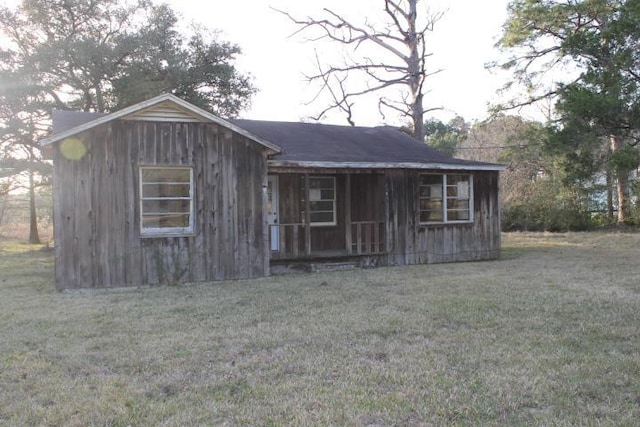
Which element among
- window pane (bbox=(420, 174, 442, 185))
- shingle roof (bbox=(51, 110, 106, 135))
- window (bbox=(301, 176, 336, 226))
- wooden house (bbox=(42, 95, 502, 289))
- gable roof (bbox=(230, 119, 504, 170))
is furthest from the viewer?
window (bbox=(301, 176, 336, 226))

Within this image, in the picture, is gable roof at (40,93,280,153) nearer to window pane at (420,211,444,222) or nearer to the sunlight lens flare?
the sunlight lens flare

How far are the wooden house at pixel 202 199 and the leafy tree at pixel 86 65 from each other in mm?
10234

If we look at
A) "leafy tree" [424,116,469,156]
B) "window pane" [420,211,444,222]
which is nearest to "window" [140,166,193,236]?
"window pane" [420,211,444,222]

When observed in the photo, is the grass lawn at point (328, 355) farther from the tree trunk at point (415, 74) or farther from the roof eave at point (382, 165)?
the tree trunk at point (415, 74)

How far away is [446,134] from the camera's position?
38.8m

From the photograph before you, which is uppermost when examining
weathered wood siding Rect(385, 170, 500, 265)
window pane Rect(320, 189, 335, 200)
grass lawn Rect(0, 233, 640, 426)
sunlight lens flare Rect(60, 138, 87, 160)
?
sunlight lens flare Rect(60, 138, 87, 160)

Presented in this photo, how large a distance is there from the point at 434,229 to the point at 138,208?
7.05 meters

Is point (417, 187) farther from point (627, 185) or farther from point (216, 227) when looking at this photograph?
point (627, 185)

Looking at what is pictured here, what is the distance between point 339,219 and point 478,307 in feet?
23.5

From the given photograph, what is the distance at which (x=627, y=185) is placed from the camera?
75.8 ft

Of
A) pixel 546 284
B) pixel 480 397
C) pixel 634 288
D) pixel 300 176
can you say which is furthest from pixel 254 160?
pixel 480 397

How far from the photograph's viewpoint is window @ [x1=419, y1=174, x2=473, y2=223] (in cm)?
1353

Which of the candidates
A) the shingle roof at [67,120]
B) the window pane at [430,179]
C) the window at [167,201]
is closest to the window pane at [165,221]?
the window at [167,201]

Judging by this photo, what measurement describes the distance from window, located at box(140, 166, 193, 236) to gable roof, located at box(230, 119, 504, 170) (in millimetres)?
1871
